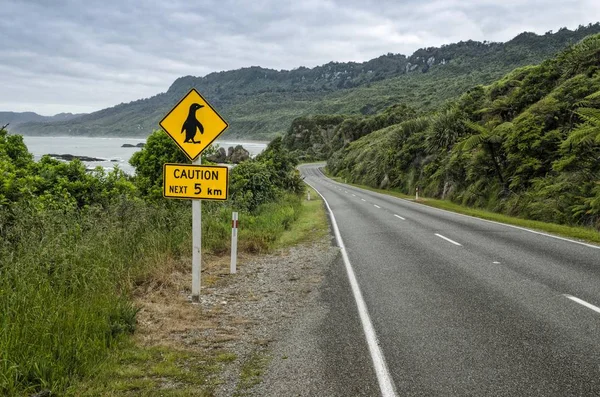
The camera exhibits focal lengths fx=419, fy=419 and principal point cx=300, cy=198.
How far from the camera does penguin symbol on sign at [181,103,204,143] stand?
6.28m

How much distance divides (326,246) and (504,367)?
717cm

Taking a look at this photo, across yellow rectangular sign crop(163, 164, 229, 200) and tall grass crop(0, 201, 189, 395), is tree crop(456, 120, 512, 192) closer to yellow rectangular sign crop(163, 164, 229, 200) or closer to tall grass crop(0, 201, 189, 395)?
tall grass crop(0, 201, 189, 395)

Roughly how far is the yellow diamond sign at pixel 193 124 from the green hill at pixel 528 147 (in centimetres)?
1234

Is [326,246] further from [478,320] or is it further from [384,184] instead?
[384,184]

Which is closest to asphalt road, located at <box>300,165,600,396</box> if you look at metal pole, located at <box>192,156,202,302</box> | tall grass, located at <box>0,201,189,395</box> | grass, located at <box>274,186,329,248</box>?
grass, located at <box>274,186,329,248</box>

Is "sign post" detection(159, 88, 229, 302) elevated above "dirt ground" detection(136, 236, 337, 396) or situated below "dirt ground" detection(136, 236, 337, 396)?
above

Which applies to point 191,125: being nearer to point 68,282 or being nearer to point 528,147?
point 68,282

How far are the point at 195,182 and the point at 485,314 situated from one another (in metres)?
4.42

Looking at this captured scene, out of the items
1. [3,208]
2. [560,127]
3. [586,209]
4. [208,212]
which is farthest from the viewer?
[560,127]

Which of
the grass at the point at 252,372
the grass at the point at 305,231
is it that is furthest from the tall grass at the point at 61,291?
the grass at the point at 305,231

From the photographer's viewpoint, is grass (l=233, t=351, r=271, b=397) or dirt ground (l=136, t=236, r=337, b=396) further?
dirt ground (l=136, t=236, r=337, b=396)

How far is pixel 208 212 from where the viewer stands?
41.0 ft

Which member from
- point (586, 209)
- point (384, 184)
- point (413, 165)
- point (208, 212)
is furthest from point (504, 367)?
point (384, 184)

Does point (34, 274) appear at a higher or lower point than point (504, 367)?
higher
